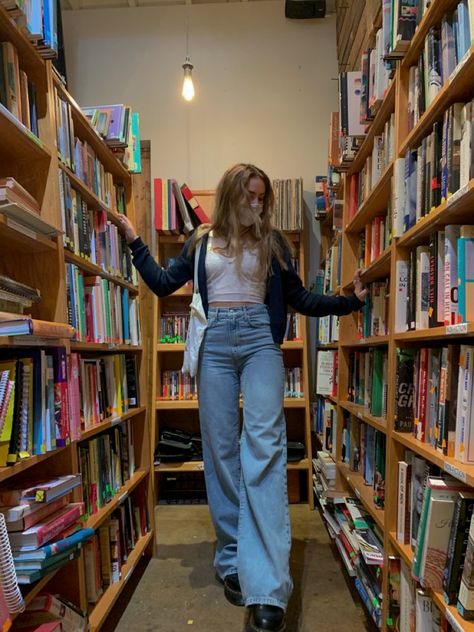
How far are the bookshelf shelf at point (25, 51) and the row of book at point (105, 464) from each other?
1.10m

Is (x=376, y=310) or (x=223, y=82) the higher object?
(x=223, y=82)

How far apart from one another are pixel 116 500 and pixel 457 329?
125 centimetres

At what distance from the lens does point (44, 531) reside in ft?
3.12

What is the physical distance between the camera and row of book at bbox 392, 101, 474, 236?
2.89 feet

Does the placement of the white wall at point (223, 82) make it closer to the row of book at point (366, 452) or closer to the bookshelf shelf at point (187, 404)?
the bookshelf shelf at point (187, 404)

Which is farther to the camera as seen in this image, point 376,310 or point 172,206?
point 172,206

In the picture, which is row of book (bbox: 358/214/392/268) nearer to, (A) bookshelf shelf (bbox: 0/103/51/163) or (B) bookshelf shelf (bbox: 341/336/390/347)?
(B) bookshelf shelf (bbox: 341/336/390/347)

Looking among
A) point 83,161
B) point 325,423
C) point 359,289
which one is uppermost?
point 83,161

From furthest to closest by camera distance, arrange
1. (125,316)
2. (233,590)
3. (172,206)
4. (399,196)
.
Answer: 1. (172,206)
2. (125,316)
3. (233,590)
4. (399,196)

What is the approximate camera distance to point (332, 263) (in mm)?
2330

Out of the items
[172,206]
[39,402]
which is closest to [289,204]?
[172,206]

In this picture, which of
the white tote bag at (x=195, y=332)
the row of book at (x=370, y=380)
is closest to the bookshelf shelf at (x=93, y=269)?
the white tote bag at (x=195, y=332)

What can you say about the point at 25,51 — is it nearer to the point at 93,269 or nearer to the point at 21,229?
the point at 21,229

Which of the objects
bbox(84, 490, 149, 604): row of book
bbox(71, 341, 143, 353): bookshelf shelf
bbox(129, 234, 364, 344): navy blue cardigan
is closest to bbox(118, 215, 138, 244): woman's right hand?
bbox(129, 234, 364, 344): navy blue cardigan
